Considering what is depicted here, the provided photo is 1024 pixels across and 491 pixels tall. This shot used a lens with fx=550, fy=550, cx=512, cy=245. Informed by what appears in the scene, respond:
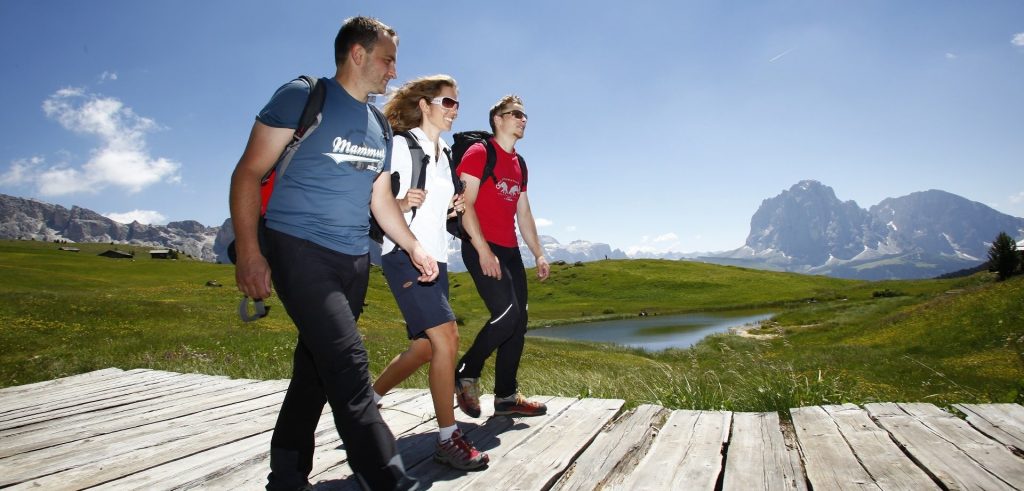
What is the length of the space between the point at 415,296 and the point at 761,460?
2667 mm

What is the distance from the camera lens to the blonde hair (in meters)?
4.71

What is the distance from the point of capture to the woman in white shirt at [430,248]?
13.2 ft

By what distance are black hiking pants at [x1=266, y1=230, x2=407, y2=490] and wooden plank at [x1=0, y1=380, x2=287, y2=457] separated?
276 centimetres

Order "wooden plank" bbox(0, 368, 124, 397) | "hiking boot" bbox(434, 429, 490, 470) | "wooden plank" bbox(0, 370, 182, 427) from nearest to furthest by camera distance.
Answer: "hiking boot" bbox(434, 429, 490, 470) → "wooden plank" bbox(0, 370, 182, 427) → "wooden plank" bbox(0, 368, 124, 397)

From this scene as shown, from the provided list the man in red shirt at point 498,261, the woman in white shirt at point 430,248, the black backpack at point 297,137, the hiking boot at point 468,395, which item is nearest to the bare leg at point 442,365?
the woman in white shirt at point 430,248

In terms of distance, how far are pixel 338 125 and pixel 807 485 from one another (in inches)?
139

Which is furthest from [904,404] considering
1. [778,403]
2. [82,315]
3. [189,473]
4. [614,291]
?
[614,291]

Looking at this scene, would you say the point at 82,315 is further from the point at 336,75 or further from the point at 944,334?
the point at 944,334

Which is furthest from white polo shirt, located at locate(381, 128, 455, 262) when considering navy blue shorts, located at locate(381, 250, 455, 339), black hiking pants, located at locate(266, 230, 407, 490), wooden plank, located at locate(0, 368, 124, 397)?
wooden plank, located at locate(0, 368, 124, 397)

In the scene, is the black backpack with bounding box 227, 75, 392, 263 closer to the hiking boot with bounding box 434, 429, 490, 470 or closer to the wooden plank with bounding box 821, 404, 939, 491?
the hiking boot with bounding box 434, 429, 490, 470

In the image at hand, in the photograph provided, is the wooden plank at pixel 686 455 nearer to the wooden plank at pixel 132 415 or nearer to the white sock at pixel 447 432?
the white sock at pixel 447 432

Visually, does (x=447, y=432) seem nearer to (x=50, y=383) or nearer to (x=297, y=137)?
(x=297, y=137)

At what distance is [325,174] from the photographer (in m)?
3.32

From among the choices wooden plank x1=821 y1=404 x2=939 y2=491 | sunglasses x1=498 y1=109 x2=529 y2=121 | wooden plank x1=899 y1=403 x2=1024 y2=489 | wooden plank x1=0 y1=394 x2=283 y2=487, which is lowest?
wooden plank x1=0 y1=394 x2=283 y2=487
